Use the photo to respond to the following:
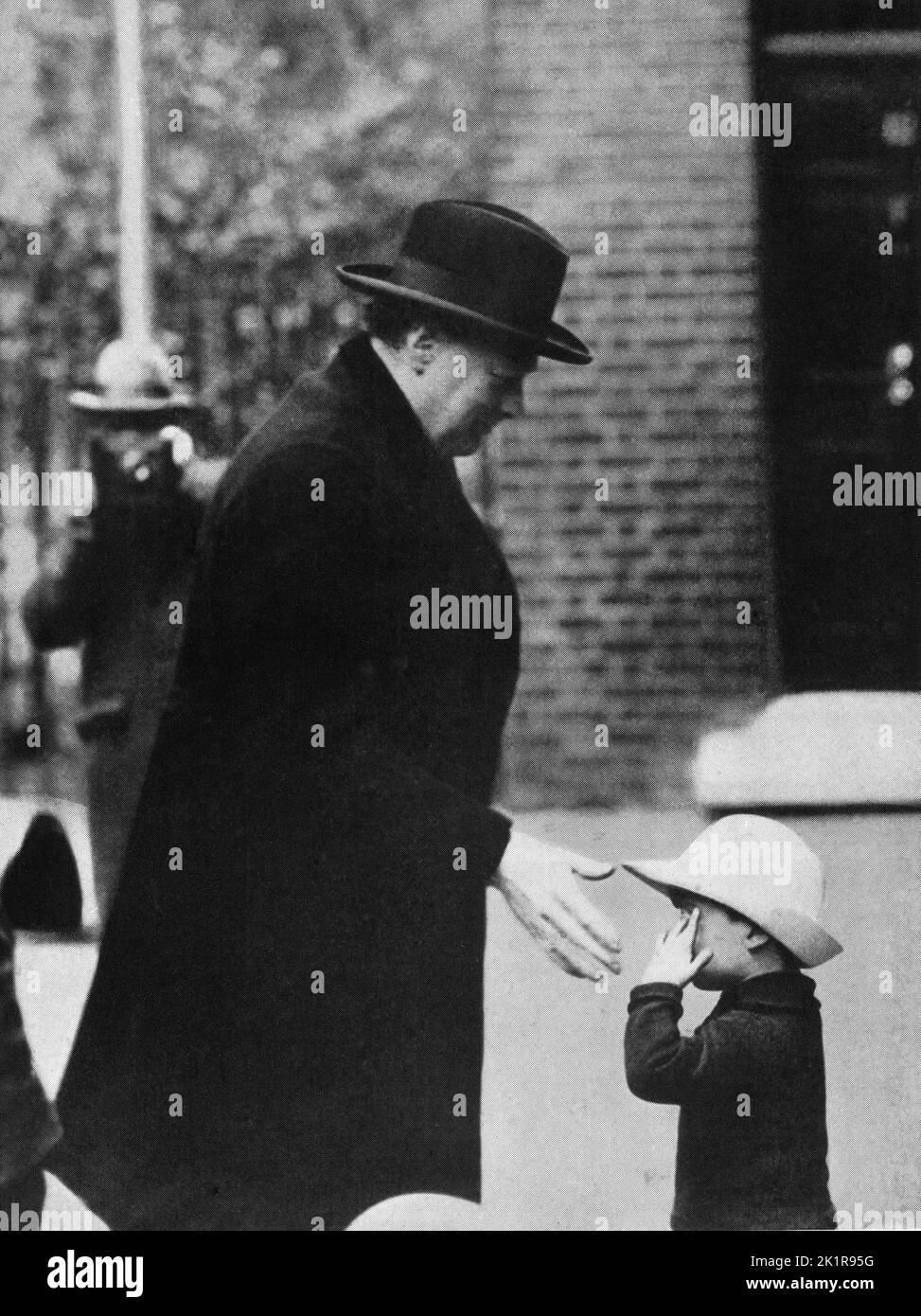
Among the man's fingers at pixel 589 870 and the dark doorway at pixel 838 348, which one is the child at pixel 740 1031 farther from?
the dark doorway at pixel 838 348

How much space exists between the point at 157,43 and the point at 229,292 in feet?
1.95

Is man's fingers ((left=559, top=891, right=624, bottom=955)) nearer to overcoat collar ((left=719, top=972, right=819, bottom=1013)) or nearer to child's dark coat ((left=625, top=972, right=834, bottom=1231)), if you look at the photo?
child's dark coat ((left=625, top=972, right=834, bottom=1231))

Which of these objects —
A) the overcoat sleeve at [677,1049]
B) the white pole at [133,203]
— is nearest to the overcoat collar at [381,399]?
the white pole at [133,203]

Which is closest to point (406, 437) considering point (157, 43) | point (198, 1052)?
point (157, 43)

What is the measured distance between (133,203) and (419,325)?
72cm

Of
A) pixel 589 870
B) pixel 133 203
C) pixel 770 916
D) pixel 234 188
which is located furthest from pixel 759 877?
pixel 133 203

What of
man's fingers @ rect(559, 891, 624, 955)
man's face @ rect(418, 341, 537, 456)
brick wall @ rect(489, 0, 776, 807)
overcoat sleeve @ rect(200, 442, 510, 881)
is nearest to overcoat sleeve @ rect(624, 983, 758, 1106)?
man's fingers @ rect(559, 891, 624, 955)

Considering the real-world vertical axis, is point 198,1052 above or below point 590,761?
below

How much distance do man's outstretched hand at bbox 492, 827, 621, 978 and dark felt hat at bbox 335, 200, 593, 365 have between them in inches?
47.1

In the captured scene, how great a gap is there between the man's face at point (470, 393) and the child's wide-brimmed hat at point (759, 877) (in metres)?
1.07

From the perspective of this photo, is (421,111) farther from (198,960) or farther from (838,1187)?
(838,1187)

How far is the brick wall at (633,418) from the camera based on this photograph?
128 inches

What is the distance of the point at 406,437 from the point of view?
127 inches
